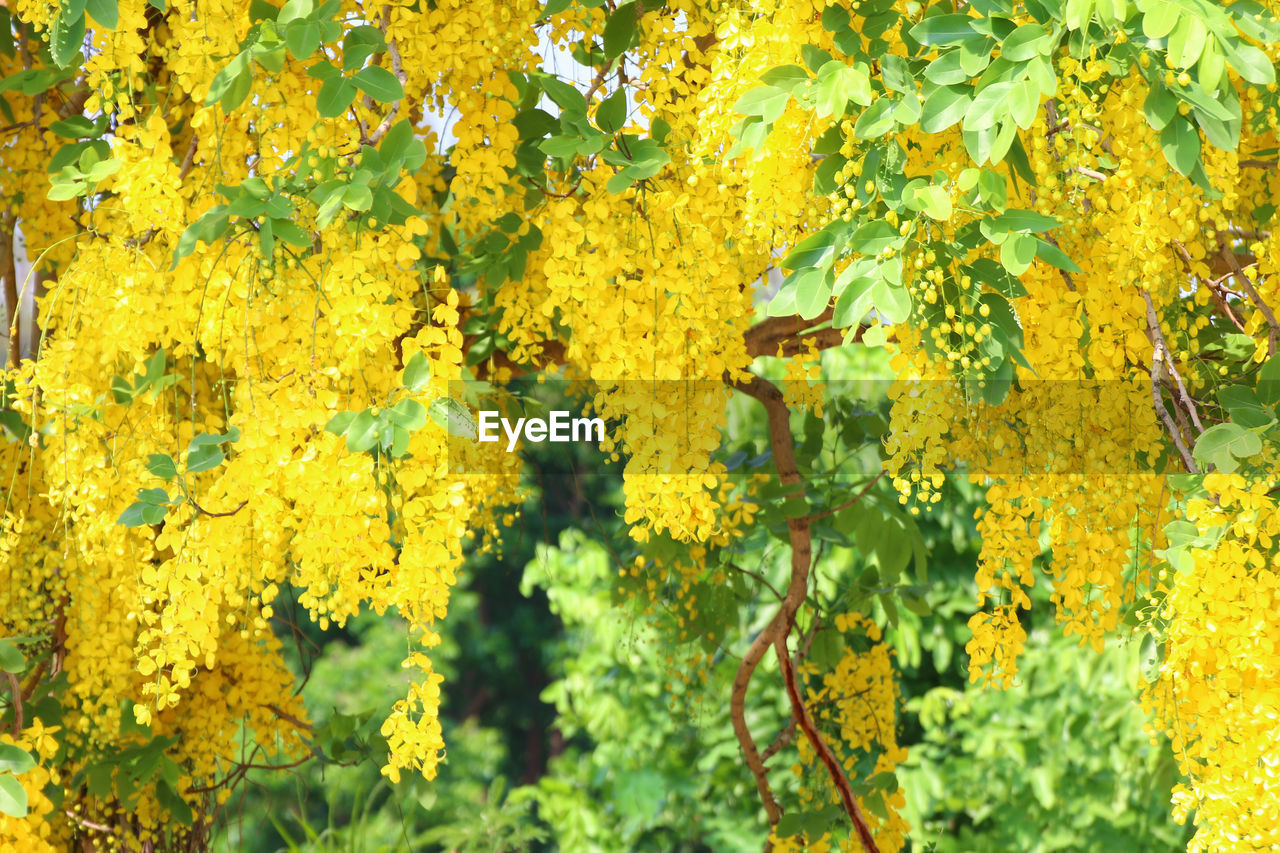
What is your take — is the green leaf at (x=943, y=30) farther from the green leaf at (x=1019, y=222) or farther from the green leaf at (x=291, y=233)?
the green leaf at (x=291, y=233)

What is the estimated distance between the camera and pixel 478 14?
1.37 meters

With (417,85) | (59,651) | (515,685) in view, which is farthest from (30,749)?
(515,685)

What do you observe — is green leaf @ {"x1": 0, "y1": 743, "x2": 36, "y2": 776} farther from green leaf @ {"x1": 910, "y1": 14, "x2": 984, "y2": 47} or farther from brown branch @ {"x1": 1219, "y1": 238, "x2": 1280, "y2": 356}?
brown branch @ {"x1": 1219, "y1": 238, "x2": 1280, "y2": 356}

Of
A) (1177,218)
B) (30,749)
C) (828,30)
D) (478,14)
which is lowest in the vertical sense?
(30,749)

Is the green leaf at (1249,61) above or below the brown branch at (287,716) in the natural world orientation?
above

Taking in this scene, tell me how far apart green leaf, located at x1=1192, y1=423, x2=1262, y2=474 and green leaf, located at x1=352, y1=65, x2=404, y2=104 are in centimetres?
88

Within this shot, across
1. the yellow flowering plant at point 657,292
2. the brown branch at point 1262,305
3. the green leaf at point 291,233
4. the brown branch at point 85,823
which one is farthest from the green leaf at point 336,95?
the brown branch at point 85,823

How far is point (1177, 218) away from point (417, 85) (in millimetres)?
913

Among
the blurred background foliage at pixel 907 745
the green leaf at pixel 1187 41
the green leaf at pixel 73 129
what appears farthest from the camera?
the blurred background foliage at pixel 907 745

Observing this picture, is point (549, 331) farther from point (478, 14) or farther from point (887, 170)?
point (887, 170)

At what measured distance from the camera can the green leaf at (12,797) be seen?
4.16ft

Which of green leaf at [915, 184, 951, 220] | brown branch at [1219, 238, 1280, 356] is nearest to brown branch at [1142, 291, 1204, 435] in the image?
brown branch at [1219, 238, 1280, 356]

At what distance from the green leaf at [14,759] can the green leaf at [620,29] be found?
3.62 feet

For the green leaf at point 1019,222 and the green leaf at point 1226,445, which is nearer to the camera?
the green leaf at point 1019,222
